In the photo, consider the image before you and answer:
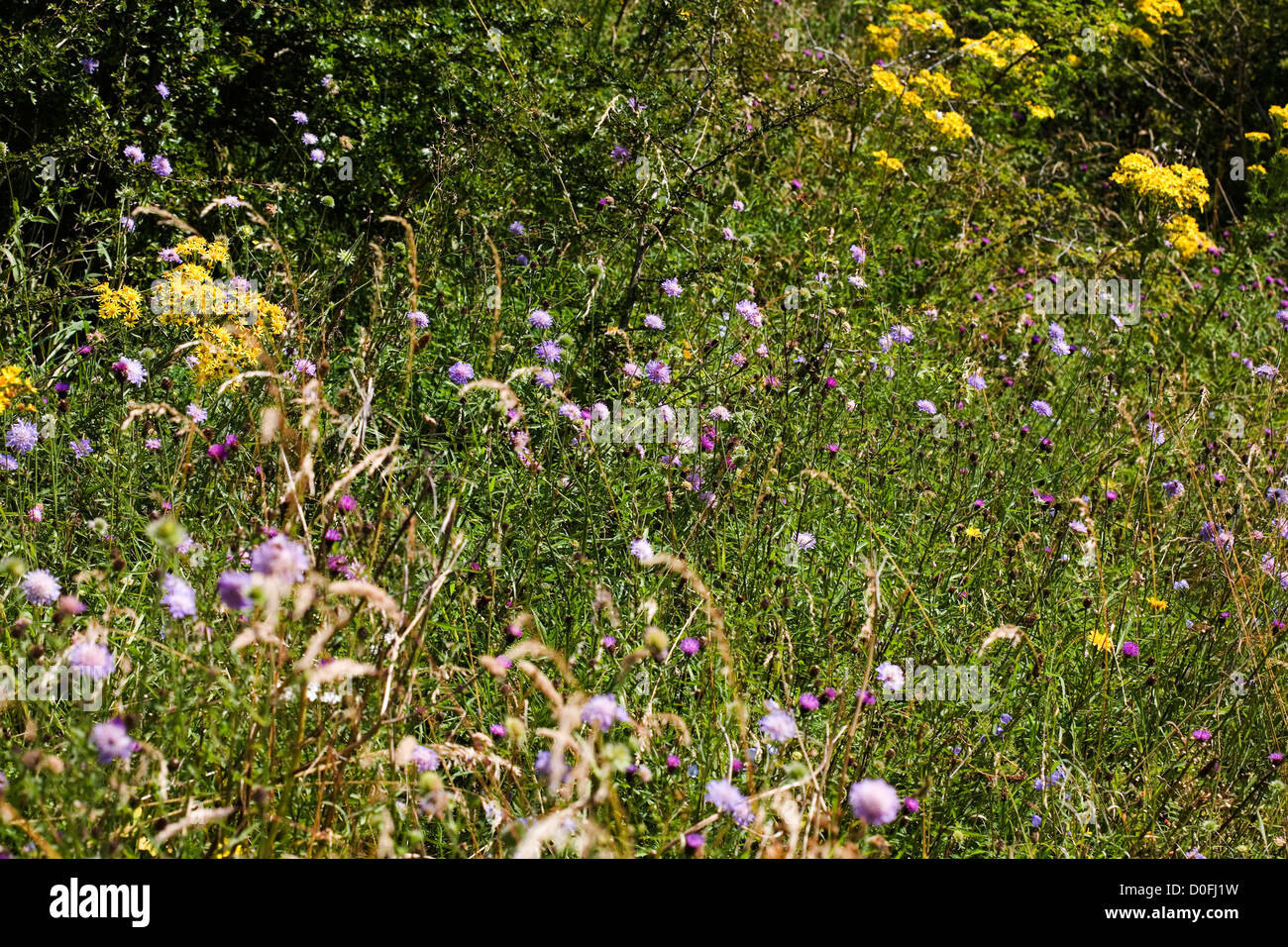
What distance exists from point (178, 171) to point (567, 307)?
1.40m

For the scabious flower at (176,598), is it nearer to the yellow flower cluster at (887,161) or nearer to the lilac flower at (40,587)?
the lilac flower at (40,587)

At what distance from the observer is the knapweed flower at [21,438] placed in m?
2.71

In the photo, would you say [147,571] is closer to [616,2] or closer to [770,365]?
[770,365]

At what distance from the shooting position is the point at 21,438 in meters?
2.72

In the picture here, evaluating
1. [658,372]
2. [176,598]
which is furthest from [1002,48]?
[176,598]

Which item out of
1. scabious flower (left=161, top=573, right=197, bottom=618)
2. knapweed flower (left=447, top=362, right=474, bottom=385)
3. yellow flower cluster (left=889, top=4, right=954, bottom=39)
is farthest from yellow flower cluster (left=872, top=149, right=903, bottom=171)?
scabious flower (left=161, top=573, right=197, bottom=618)

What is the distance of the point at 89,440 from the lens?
2.98 m

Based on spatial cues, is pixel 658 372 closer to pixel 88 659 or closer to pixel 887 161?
pixel 88 659

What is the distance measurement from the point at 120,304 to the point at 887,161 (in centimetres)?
352

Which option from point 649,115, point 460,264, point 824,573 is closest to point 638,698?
point 824,573

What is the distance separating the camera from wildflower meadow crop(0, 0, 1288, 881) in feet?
6.25

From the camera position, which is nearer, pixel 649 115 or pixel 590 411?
pixel 590 411

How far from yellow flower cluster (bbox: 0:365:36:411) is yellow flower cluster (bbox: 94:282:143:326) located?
1.21 ft

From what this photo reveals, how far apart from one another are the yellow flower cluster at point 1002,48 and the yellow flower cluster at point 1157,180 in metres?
1.35
